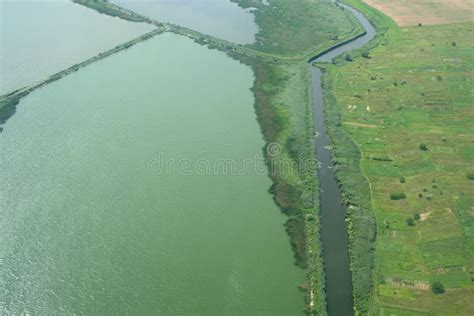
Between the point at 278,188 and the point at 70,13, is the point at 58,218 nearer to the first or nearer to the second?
the point at 278,188

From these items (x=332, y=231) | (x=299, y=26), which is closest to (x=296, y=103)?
(x=332, y=231)

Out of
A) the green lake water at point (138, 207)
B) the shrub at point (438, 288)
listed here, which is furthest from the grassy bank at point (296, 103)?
the shrub at point (438, 288)

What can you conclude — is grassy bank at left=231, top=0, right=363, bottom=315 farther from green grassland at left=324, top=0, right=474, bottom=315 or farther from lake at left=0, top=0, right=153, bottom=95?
lake at left=0, top=0, right=153, bottom=95

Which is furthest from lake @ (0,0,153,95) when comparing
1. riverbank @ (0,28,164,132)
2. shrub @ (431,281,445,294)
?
shrub @ (431,281,445,294)

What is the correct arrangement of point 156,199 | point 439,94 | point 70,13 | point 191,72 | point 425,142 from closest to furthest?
point 156,199 → point 425,142 → point 439,94 → point 191,72 → point 70,13

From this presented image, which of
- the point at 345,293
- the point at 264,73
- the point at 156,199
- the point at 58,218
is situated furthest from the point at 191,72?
the point at 345,293
